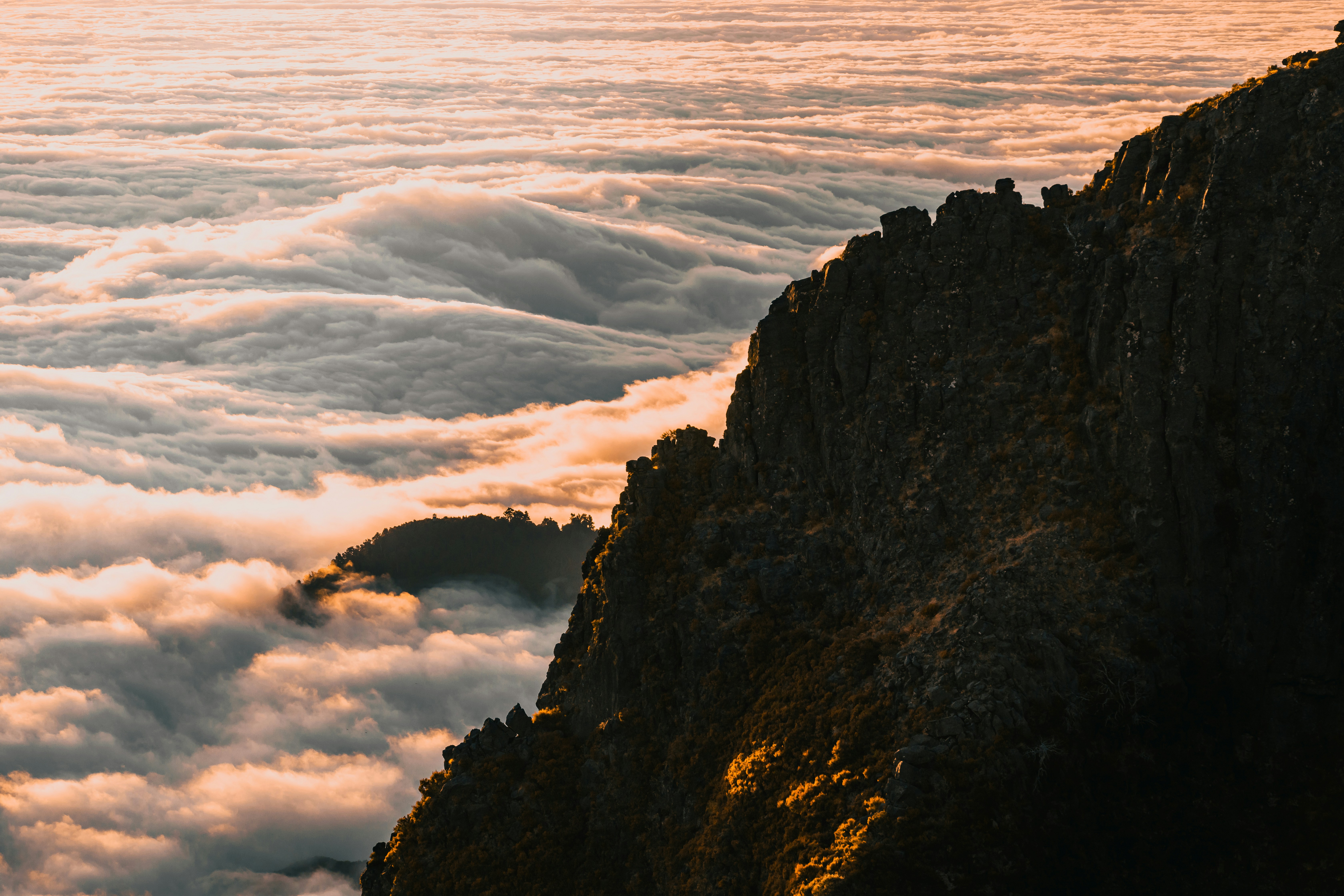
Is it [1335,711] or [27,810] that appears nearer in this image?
[1335,711]

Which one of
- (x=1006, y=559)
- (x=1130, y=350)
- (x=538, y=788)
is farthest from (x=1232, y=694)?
(x=538, y=788)

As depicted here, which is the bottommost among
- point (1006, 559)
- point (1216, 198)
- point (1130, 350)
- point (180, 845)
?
point (180, 845)

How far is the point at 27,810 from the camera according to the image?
180500 mm

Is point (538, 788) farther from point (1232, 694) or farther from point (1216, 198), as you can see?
point (1216, 198)

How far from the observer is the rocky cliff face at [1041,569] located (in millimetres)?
30891

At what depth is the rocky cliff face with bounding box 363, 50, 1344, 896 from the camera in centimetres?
3089

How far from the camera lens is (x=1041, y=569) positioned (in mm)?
33750

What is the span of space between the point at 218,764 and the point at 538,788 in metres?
171

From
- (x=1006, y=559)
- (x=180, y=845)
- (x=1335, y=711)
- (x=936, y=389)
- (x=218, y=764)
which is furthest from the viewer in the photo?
(x=218, y=764)

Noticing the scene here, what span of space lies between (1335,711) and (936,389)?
1586 centimetres

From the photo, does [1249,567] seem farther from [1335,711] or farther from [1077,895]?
[1077,895]

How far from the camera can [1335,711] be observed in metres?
31.3

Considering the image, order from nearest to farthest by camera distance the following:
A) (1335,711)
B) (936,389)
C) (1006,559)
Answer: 1. (1335,711)
2. (1006,559)
3. (936,389)

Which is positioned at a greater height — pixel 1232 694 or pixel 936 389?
pixel 936 389
